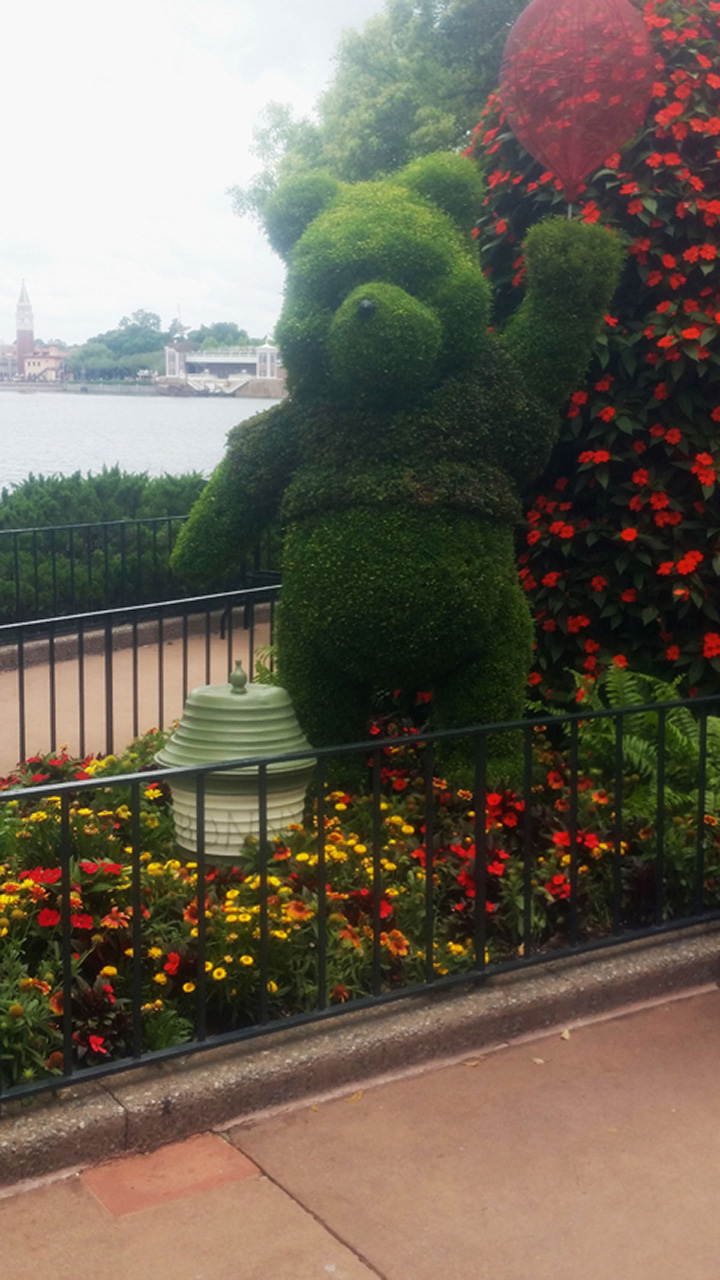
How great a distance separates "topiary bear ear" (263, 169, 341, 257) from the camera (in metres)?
4.66

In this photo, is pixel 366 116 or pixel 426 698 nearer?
pixel 426 698

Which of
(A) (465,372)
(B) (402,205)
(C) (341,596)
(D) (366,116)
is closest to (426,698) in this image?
(C) (341,596)

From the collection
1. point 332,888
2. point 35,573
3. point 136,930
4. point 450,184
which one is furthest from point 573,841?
point 35,573

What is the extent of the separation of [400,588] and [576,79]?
2.00 meters

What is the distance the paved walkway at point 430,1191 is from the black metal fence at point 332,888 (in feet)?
0.87

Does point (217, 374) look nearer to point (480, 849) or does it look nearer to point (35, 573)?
point (35, 573)

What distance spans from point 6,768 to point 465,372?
119 inches

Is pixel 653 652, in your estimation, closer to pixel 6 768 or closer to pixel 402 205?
pixel 402 205

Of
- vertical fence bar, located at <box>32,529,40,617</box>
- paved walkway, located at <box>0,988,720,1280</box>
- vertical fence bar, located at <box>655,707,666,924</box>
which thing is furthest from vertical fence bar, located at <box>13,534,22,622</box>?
paved walkway, located at <box>0,988,720,1280</box>

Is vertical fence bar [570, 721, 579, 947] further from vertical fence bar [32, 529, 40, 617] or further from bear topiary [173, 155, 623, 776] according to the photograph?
vertical fence bar [32, 529, 40, 617]

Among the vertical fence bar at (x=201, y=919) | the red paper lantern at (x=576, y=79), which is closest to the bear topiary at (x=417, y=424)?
the red paper lantern at (x=576, y=79)

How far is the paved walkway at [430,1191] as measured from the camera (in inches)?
97.6

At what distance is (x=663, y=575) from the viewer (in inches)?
203

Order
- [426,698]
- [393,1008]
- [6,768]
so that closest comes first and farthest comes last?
[393,1008]
[426,698]
[6,768]
